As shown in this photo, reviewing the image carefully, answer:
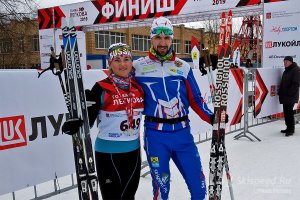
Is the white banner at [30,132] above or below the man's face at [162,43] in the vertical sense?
below

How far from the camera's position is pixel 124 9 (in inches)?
494

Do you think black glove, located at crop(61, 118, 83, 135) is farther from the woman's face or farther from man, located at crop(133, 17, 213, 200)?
man, located at crop(133, 17, 213, 200)

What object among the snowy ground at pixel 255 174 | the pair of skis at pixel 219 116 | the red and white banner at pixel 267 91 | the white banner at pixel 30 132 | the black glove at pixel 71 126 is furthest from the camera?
the red and white banner at pixel 267 91

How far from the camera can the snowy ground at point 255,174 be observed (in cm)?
374

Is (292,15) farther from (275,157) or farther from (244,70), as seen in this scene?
(275,157)

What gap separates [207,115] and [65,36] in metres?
1.43

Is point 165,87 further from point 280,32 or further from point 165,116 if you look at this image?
point 280,32

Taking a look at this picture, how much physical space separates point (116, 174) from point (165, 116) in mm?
627

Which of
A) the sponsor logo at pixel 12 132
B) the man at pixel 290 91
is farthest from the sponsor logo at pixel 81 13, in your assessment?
the sponsor logo at pixel 12 132

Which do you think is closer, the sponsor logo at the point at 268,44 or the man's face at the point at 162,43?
the man's face at the point at 162,43

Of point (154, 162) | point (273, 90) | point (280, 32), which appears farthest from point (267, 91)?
point (154, 162)

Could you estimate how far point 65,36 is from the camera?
8.25 ft

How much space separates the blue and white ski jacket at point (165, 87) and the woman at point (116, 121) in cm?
12

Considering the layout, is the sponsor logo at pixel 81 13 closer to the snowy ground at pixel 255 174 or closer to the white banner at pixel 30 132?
the snowy ground at pixel 255 174
